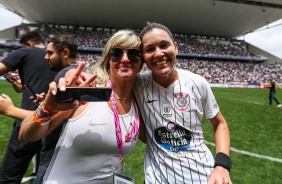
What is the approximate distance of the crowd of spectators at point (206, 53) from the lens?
163ft

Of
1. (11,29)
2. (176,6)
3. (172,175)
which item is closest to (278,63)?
(176,6)

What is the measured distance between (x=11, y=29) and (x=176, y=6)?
36.1m

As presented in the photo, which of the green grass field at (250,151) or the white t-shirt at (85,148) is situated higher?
the white t-shirt at (85,148)

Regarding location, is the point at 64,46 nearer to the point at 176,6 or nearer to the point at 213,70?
the point at 176,6

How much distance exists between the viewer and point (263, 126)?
8867mm

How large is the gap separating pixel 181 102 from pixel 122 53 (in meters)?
0.64

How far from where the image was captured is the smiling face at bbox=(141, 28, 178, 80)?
6.41ft

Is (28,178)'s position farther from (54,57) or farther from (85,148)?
(85,148)

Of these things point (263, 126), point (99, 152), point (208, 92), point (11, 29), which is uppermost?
point (11, 29)

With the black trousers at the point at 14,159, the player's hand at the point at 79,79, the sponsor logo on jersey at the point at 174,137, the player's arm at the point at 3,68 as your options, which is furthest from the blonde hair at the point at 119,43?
the black trousers at the point at 14,159

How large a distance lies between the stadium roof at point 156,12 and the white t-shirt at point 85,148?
148ft

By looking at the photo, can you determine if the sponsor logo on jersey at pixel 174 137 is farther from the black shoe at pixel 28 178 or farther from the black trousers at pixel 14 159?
the black shoe at pixel 28 178

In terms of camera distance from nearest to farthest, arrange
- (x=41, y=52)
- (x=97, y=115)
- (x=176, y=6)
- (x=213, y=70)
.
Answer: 1. (x=97, y=115)
2. (x=41, y=52)
3. (x=176, y=6)
4. (x=213, y=70)

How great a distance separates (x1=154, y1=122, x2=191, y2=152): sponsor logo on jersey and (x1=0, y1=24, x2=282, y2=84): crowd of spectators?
45.7 m
